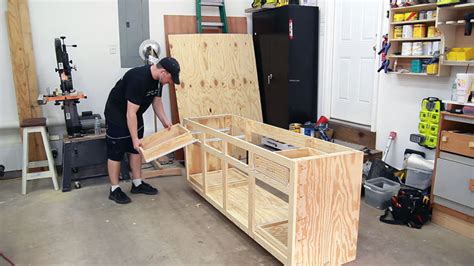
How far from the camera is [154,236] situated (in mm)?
2873

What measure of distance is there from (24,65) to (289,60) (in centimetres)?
299

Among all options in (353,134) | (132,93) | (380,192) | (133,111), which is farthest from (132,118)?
(353,134)

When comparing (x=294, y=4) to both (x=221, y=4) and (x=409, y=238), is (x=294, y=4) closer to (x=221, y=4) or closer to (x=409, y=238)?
(x=221, y=4)

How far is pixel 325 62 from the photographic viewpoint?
15.4 ft

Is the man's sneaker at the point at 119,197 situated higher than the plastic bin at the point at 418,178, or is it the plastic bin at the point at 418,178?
the plastic bin at the point at 418,178

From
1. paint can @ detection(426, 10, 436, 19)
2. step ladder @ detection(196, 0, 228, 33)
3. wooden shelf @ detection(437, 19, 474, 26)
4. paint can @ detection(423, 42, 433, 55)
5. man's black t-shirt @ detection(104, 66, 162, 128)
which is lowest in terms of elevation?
man's black t-shirt @ detection(104, 66, 162, 128)

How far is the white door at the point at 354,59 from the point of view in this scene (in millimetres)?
4094

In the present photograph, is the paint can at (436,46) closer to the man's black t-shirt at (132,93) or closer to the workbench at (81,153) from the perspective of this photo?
the man's black t-shirt at (132,93)

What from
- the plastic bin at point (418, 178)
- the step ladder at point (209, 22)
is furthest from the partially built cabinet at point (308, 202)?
the step ladder at point (209, 22)

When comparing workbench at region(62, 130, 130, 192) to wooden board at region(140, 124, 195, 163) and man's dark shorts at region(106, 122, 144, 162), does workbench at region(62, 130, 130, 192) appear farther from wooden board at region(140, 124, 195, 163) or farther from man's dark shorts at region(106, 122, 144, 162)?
wooden board at region(140, 124, 195, 163)

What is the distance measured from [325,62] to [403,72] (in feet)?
4.02

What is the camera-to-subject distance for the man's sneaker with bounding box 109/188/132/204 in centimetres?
352

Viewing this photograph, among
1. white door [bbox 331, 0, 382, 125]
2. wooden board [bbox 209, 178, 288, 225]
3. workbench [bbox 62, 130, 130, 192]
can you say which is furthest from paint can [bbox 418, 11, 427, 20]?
workbench [bbox 62, 130, 130, 192]

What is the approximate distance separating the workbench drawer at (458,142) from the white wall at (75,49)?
11.3 ft
